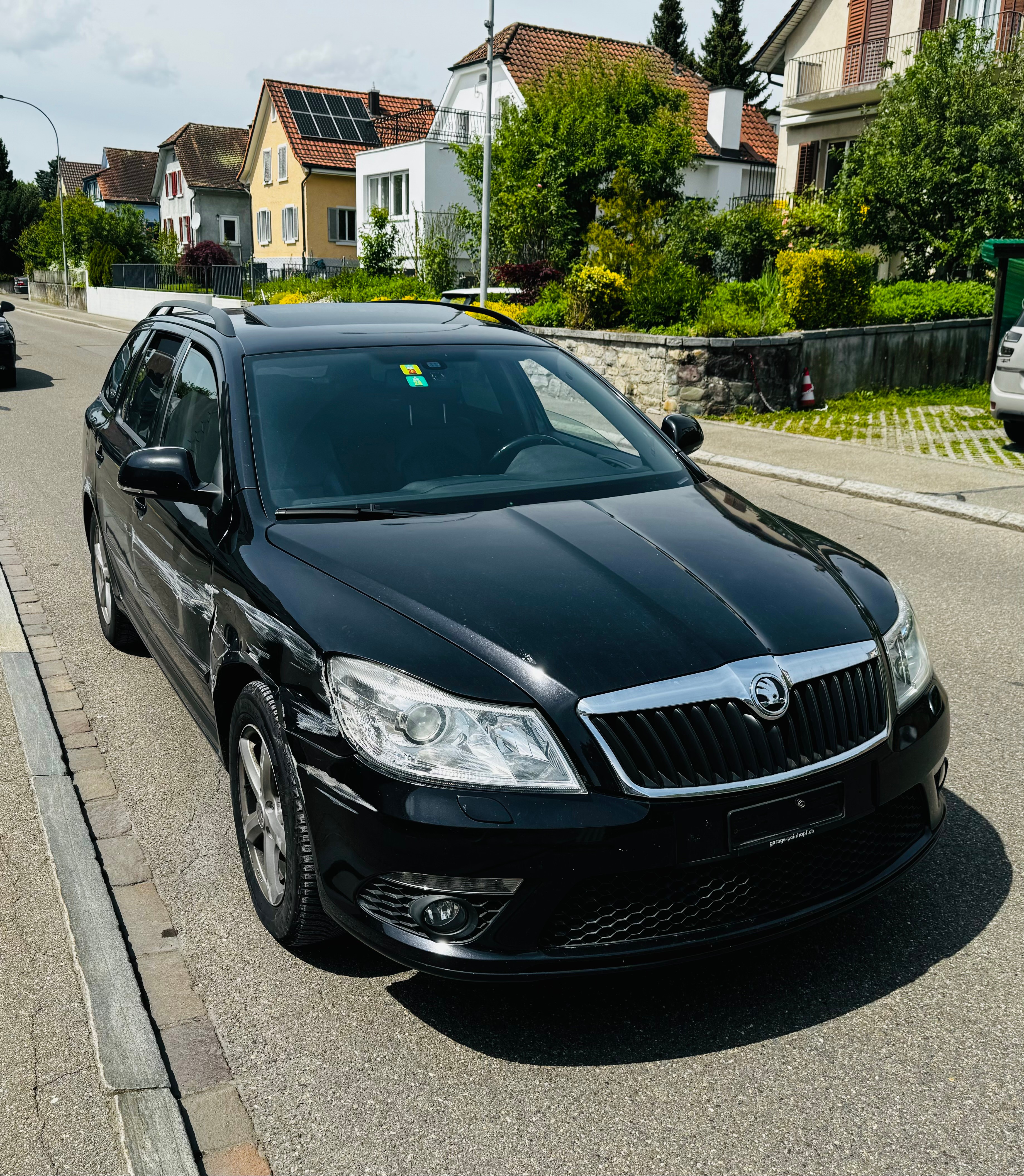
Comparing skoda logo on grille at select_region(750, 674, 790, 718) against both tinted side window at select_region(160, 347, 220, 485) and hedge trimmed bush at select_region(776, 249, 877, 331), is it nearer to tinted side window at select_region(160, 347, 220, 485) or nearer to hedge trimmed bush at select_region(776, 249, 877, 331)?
tinted side window at select_region(160, 347, 220, 485)

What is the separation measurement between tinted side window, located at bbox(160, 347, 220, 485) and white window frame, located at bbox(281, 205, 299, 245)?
53.4m

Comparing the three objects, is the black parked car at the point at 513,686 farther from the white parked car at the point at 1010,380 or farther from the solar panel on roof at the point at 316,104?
Result: the solar panel on roof at the point at 316,104

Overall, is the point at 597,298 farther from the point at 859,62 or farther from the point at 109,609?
the point at 859,62

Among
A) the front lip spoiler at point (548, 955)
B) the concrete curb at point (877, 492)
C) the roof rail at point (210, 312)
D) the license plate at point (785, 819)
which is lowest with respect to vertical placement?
the concrete curb at point (877, 492)

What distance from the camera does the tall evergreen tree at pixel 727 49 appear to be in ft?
239

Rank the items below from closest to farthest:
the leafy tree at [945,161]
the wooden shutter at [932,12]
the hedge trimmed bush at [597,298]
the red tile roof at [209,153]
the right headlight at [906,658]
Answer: the right headlight at [906,658], the hedge trimmed bush at [597,298], the leafy tree at [945,161], the wooden shutter at [932,12], the red tile roof at [209,153]

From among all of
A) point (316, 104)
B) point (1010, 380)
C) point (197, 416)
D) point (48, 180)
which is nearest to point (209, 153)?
point (316, 104)

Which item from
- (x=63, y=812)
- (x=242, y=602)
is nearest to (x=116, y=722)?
(x=63, y=812)

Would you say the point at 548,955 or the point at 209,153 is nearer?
the point at 548,955

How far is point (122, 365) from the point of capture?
6.03m

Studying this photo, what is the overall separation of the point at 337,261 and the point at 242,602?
50.6 m

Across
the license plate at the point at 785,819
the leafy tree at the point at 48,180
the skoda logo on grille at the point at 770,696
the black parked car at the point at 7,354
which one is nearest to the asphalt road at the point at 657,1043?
the license plate at the point at 785,819

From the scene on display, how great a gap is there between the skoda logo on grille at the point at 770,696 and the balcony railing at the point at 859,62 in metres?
33.5

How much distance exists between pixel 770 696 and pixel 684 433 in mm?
2222
